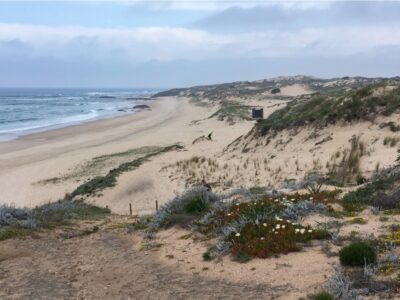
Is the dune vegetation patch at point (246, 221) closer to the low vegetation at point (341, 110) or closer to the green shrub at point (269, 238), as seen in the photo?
the green shrub at point (269, 238)

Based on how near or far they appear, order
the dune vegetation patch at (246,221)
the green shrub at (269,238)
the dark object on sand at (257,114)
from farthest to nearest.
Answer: the dark object on sand at (257,114), the dune vegetation patch at (246,221), the green shrub at (269,238)

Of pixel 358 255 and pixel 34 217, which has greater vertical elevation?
pixel 358 255

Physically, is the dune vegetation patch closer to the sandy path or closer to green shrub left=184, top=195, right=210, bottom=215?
green shrub left=184, top=195, right=210, bottom=215

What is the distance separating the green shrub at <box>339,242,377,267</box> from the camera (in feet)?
21.4

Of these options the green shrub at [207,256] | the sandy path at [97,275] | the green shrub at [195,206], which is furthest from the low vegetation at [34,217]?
the green shrub at [207,256]

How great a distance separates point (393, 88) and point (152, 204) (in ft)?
39.9

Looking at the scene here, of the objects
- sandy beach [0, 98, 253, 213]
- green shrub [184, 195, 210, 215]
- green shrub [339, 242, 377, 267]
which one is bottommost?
sandy beach [0, 98, 253, 213]

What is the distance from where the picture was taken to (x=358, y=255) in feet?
21.4

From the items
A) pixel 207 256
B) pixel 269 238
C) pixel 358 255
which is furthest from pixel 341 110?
pixel 358 255

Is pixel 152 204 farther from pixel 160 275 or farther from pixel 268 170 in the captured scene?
pixel 160 275

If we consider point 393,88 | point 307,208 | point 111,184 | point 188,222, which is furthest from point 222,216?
point 393,88

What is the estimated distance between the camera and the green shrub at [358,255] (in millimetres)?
6512

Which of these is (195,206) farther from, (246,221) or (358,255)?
(358,255)

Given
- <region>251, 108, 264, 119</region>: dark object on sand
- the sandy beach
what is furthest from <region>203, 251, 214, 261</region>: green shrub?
<region>251, 108, 264, 119</region>: dark object on sand
